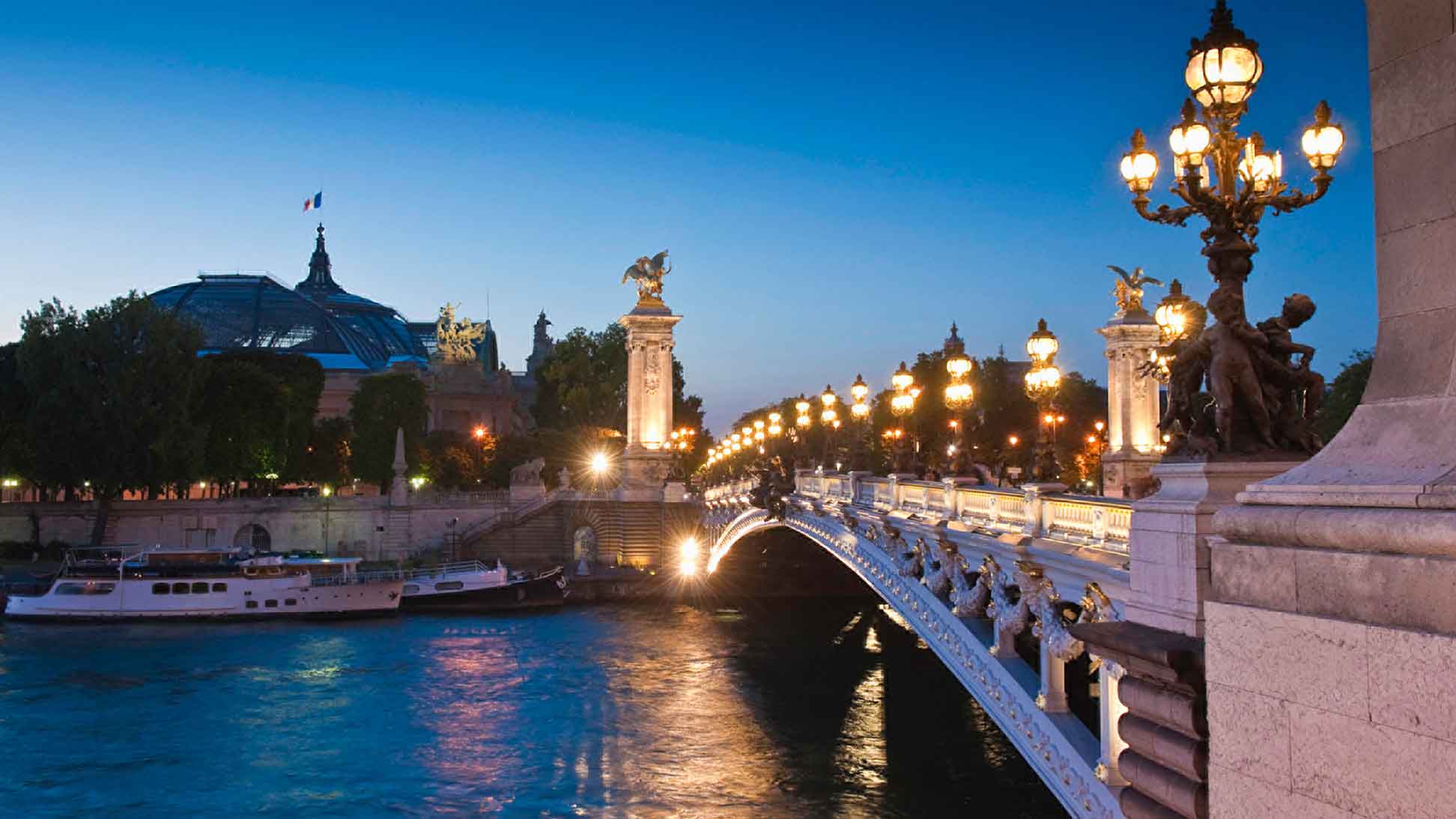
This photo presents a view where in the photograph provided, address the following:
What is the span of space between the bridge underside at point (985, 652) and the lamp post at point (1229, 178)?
395 centimetres

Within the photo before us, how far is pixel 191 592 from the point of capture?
36594mm

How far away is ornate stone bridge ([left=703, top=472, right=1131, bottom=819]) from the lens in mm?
9266

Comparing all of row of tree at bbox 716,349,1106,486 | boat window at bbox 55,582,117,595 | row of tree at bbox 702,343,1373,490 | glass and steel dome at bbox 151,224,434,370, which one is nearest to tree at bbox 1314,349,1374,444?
row of tree at bbox 702,343,1373,490

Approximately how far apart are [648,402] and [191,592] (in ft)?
57.7

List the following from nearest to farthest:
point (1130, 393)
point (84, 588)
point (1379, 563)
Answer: point (1379, 563)
point (1130, 393)
point (84, 588)

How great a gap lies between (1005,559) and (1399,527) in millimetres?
8002

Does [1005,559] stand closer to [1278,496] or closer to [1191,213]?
[1191,213]

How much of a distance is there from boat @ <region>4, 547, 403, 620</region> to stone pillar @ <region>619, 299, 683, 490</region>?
37.4 ft

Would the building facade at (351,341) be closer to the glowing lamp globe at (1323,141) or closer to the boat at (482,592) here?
the boat at (482,592)

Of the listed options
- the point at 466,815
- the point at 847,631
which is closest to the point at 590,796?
the point at 466,815

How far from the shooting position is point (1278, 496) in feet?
14.3

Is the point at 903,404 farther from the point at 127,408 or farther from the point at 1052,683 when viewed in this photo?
the point at 127,408

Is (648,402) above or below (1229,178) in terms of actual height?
above

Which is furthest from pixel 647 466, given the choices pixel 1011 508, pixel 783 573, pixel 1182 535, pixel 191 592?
pixel 1182 535
